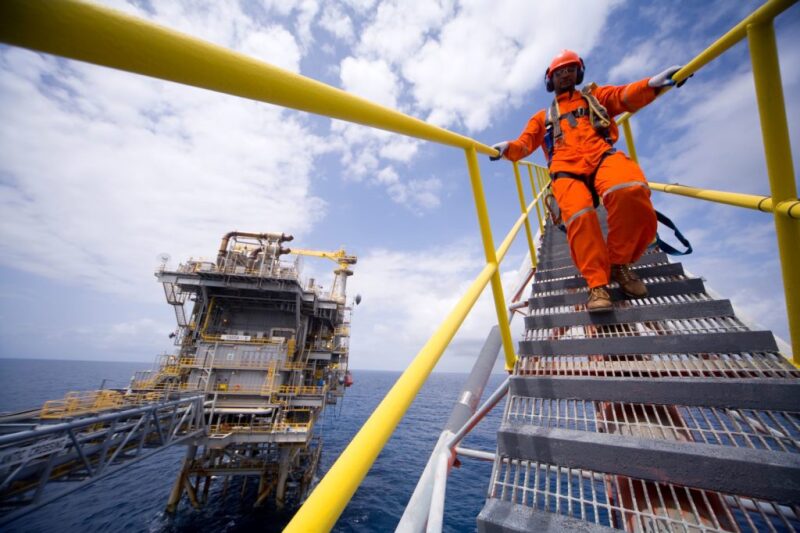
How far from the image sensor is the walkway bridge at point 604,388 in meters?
0.62

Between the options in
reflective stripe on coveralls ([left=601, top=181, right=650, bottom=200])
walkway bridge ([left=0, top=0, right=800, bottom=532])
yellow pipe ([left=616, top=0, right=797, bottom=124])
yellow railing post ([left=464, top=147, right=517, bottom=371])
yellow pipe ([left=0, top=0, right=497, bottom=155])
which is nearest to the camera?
yellow pipe ([left=0, top=0, right=497, bottom=155])

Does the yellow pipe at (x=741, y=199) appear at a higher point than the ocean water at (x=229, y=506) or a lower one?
higher

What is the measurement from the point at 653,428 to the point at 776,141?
163cm

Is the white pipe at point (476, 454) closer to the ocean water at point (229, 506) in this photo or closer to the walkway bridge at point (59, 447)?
the walkway bridge at point (59, 447)

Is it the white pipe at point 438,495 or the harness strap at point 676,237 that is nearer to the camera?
the white pipe at point 438,495

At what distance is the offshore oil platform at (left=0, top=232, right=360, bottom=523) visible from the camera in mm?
10578

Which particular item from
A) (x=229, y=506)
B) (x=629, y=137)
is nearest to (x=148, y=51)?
(x=629, y=137)

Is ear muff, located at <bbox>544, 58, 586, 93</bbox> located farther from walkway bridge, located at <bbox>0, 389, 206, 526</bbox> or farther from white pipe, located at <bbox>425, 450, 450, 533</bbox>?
walkway bridge, located at <bbox>0, 389, 206, 526</bbox>

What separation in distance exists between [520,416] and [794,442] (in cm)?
115

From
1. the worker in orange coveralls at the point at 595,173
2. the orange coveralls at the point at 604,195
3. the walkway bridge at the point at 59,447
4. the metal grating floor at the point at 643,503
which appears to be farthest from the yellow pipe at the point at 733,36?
the walkway bridge at the point at 59,447

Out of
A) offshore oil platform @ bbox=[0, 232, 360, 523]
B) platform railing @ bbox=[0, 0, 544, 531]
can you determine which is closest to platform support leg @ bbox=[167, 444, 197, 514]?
offshore oil platform @ bbox=[0, 232, 360, 523]

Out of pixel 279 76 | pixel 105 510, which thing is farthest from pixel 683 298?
pixel 105 510

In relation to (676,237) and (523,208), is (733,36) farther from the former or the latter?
(523,208)

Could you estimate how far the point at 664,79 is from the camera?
7.80 ft
